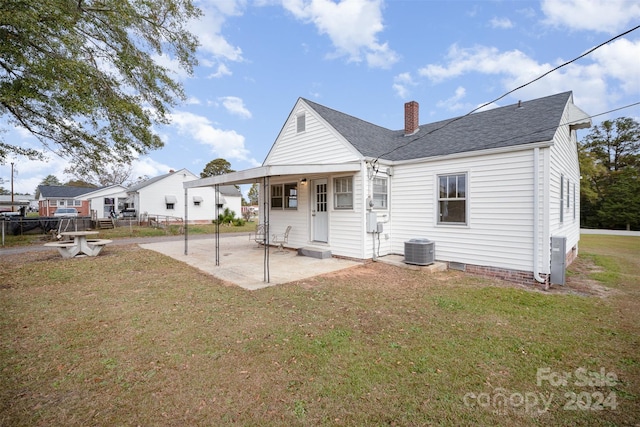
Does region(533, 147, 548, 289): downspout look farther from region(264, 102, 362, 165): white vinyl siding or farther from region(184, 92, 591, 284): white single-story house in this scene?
region(264, 102, 362, 165): white vinyl siding

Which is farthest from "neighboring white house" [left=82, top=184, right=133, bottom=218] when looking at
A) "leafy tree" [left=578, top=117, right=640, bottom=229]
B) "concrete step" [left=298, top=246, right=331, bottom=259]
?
"leafy tree" [left=578, top=117, right=640, bottom=229]

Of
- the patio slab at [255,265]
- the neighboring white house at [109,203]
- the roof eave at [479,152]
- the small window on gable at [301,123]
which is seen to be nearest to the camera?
the roof eave at [479,152]

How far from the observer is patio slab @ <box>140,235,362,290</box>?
7072 mm

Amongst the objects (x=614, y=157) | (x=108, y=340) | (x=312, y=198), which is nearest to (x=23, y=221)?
(x=312, y=198)

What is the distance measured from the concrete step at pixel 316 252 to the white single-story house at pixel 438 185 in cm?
31

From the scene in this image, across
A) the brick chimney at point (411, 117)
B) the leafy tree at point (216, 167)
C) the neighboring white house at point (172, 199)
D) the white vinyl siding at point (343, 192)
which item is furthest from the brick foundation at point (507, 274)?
the leafy tree at point (216, 167)

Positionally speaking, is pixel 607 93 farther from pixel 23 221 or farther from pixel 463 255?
pixel 23 221

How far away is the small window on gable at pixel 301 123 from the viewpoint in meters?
10.9

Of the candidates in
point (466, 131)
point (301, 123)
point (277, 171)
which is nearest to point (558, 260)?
point (466, 131)

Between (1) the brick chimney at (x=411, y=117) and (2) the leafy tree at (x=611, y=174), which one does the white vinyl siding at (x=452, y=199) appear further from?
(2) the leafy tree at (x=611, y=174)

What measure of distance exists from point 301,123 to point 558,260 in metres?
9.01

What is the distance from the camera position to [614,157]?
30.7m

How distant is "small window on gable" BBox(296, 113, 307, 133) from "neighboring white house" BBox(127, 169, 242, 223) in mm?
19739

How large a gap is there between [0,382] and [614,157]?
45.7m
